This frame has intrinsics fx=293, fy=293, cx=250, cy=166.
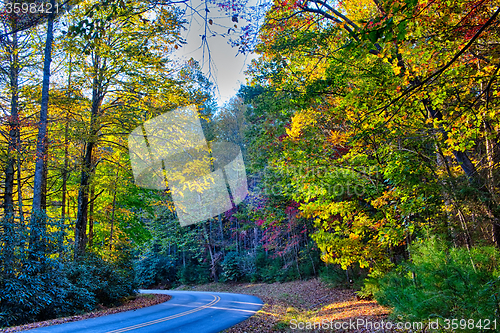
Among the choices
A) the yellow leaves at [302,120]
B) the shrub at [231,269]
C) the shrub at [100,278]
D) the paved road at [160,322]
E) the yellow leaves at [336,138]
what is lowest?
the shrub at [231,269]

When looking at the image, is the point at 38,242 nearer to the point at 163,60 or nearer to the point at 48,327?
the point at 48,327

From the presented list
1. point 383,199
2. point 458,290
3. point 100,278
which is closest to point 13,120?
point 100,278

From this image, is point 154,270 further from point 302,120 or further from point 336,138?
point 336,138

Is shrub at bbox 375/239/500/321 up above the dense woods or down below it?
below

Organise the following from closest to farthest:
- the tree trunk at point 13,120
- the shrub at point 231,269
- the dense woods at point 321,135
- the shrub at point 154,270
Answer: the dense woods at point 321,135 < the tree trunk at point 13,120 < the shrub at point 231,269 < the shrub at point 154,270

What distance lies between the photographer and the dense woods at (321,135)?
4.09 m

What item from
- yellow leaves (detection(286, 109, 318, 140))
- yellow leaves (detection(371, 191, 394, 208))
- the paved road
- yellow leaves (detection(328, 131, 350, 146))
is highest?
yellow leaves (detection(286, 109, 318, 140))

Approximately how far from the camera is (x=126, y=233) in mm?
16875

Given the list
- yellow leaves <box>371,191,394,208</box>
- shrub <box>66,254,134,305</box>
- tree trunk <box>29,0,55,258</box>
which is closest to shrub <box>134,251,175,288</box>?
shrub <box>66,254,134,305</box>

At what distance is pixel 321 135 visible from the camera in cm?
1009

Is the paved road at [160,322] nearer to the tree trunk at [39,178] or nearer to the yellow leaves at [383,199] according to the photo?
the tree trunk at [39,178]

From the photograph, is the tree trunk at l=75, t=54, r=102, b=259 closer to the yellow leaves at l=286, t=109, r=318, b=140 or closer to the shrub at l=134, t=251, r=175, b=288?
the yellow leaves at l=286, t=109, r=318, b=140

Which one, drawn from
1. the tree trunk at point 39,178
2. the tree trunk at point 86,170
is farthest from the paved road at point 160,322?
the tree trunk at point 86,170

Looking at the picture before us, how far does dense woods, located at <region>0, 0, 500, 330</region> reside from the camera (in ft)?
13.4
